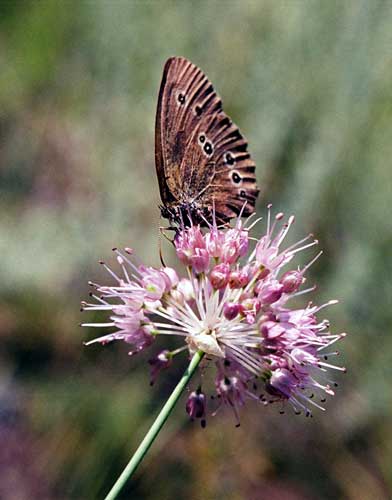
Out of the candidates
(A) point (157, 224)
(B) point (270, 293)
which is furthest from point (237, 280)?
(A) point (157, 224)

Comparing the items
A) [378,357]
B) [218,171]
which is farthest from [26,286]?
[218,171]

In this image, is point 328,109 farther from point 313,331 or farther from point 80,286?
point 313,331

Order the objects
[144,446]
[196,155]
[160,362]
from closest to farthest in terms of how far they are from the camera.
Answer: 1. [144,446]
2. [160,362]
3. [196,155]

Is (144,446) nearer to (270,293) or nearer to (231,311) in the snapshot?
(231,311)

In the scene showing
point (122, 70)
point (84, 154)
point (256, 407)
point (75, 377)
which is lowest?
point (75, 377)

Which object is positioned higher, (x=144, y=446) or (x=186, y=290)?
(x=186, y=290)

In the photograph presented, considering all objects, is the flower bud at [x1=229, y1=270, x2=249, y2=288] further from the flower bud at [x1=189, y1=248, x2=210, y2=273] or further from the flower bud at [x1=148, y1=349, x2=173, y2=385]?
the flower bud at [x1=148, y1=349, x2=173, y2=385]
